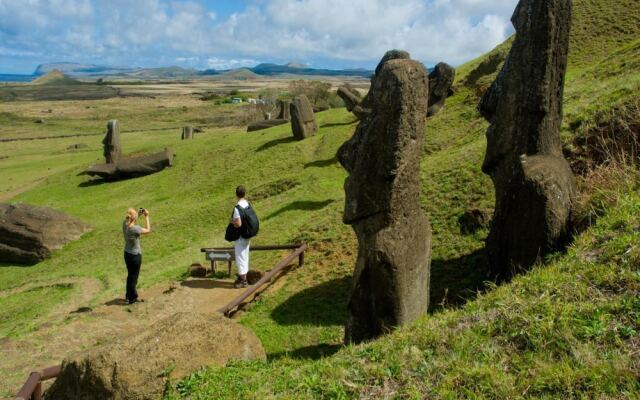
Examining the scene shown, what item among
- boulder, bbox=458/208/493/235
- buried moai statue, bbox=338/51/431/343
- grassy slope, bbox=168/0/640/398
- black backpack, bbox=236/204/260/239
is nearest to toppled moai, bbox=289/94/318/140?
black backpack, bbox=236/204/260/239

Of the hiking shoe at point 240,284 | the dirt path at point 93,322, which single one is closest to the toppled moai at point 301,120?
the dirt path at point 93,322

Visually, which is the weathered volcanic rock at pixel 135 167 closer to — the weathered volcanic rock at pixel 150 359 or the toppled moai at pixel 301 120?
the toppled moai at pixel 301 120

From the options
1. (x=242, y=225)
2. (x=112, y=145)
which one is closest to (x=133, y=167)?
(x=112, y=145)

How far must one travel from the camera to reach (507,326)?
6.18 m

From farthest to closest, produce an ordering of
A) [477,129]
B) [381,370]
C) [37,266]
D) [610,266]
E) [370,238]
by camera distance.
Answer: [477,129] → [37,266] → [370,238] → [610,266] → [381,370]

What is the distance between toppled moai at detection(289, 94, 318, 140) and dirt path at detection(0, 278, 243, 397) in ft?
61.6

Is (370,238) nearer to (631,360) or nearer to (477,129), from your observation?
(631,360)

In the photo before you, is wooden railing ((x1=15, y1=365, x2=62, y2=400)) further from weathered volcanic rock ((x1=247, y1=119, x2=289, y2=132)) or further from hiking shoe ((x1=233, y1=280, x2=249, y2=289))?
weathered volcanic rock ((x1=247, y1=119, x2=289, y2=132))

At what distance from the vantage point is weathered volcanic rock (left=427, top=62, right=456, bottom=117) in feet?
88.6

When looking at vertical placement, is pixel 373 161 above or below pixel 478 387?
above

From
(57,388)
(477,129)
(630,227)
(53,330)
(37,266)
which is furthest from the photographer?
(477,129)

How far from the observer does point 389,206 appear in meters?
8.66

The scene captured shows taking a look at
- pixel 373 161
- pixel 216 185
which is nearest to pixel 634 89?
pixel 373 161

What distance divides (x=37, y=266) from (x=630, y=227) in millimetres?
21743
